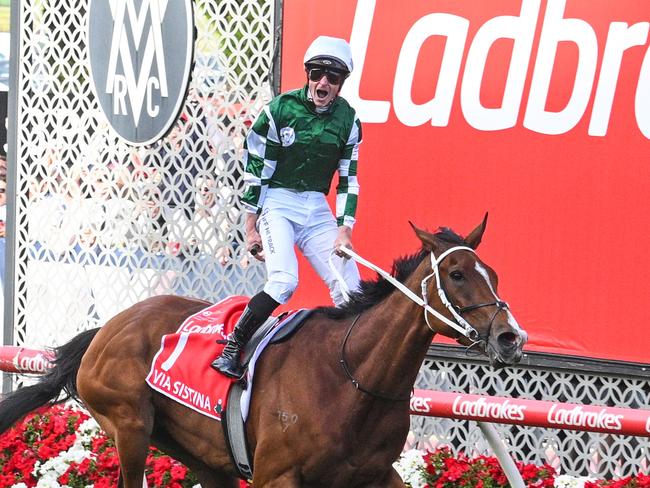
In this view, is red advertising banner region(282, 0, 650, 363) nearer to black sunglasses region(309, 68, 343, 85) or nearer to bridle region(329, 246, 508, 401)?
black sunglasses region(309, 68, 343, 85)

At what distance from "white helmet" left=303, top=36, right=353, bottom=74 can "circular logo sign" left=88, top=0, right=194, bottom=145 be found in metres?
2.65

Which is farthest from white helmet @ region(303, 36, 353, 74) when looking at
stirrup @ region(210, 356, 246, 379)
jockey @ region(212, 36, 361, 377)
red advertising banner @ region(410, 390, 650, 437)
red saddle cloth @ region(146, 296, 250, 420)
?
red advertising banner @ region(410, 390, 650, 437)

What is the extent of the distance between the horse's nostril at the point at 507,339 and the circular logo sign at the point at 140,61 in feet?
13.3

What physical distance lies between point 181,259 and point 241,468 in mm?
2903

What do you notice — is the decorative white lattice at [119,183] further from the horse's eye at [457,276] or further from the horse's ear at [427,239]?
the horse's eye at [457,276]

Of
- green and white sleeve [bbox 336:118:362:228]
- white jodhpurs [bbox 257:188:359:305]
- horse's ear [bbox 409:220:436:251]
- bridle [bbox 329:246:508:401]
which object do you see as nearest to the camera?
bridle [bbox 329:246:508:401]

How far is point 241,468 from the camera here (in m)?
5.58

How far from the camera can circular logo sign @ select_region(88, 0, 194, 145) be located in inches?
325

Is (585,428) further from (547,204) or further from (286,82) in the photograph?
(286,82)

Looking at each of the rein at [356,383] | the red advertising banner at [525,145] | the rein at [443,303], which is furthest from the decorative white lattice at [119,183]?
the rein at [443,303]

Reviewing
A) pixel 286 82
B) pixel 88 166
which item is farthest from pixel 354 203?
pixel 88 166

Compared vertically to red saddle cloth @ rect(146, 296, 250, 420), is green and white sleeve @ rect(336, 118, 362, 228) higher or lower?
higher

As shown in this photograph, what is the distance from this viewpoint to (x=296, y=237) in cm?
588

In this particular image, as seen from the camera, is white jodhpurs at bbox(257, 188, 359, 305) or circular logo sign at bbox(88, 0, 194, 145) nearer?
white jodhpurs at bbox(257, 188, 359, 305)
